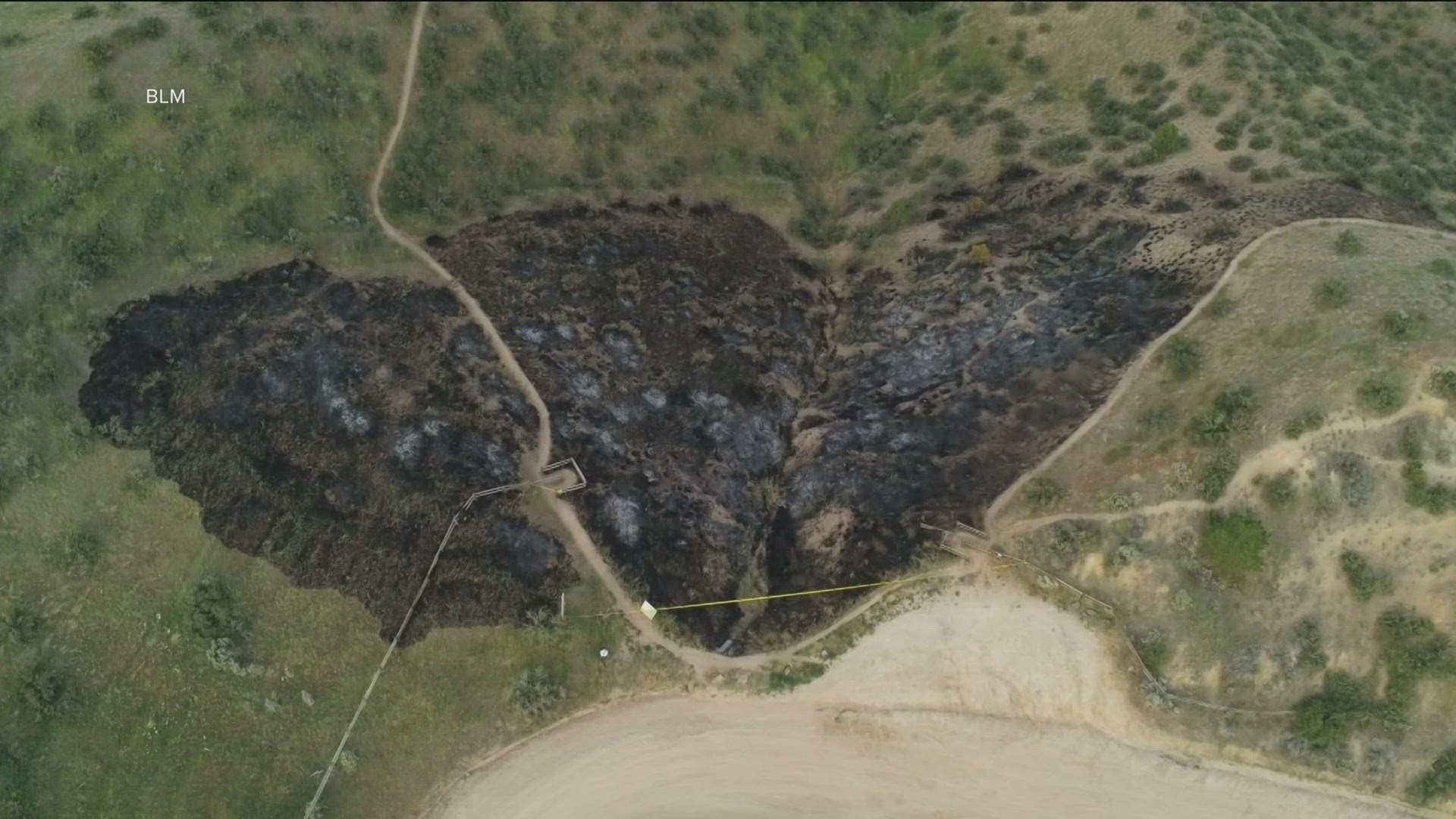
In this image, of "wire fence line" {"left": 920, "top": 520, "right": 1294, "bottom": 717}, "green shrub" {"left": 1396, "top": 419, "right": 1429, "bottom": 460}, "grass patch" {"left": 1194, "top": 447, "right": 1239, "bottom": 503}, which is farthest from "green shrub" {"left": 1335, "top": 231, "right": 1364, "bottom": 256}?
"wire fence line" {"left": 920, "top": 520, "right": 1294, "bottom": 717}

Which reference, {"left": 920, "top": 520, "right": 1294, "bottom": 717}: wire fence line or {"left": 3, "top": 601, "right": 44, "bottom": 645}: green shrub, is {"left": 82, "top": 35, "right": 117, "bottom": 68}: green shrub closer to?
{"left": 3, "top": 601, "right": 44, "bottom": 645}: green shrub

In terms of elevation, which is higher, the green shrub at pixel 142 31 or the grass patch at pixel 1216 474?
the green shrub at pixel 142 31

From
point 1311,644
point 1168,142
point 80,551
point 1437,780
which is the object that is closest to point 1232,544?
point 1311,644

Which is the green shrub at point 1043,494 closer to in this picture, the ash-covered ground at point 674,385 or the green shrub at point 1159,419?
the ash-covered ground at point 674,385

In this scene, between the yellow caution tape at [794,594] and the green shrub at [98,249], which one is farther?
the green shrub at [98,249]

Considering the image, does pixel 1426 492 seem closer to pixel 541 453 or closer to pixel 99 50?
pixel 541 453

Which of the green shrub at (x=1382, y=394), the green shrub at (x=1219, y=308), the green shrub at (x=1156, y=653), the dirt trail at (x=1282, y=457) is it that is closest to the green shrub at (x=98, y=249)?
the dirt trail at (x=1282, y=457)

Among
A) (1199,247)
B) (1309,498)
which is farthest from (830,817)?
(1199,247)
